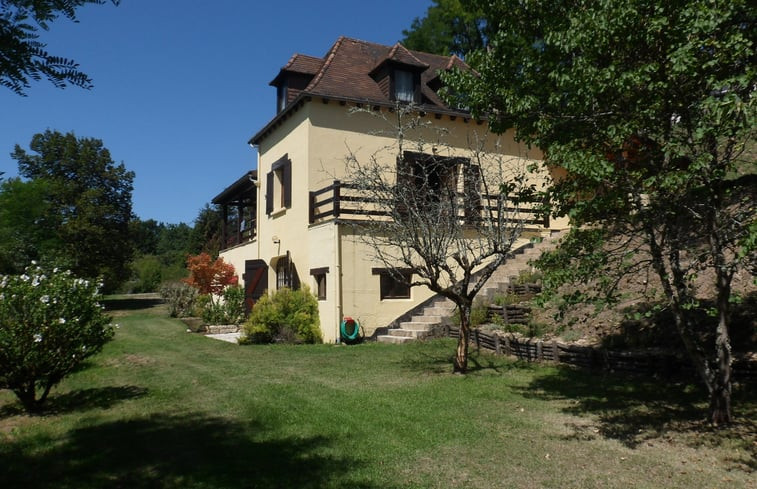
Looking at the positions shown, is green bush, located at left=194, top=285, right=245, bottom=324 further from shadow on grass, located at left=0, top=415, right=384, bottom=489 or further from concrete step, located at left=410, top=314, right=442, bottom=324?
shadow on grass, located at left=0, top=415, right=384, bottom=489

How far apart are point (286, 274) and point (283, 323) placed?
11.1ft

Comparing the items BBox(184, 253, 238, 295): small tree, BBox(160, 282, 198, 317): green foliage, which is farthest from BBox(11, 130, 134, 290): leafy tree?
BBox(184, 253, 238, 295): small tree

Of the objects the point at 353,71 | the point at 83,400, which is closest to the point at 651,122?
the point at 83,400

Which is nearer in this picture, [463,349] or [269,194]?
[463,349]

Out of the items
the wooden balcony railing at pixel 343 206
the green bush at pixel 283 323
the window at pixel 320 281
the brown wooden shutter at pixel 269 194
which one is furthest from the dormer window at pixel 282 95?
the green bush at pixel 283 323

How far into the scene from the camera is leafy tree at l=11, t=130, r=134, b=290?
3359 cm

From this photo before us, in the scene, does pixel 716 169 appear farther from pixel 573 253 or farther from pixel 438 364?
pixel 438 364

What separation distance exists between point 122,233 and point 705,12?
37.9 meters

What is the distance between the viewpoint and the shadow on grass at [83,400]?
24.7 ft

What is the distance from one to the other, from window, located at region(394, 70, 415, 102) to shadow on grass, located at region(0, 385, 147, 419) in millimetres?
11885

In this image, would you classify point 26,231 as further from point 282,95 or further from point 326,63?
point 326,63

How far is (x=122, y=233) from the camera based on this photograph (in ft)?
122

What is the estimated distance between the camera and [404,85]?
17.5 metres

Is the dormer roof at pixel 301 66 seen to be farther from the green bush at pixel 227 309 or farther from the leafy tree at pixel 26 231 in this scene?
the leafy tree at pixel 26 231
